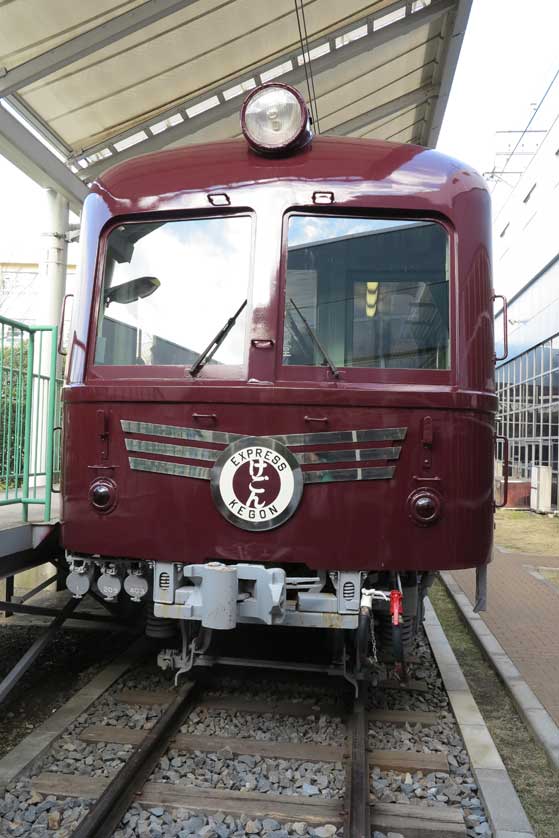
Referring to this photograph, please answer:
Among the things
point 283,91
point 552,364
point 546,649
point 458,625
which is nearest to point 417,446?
point 283,91

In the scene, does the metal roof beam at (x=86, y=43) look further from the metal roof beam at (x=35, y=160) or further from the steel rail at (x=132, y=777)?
the steel rail at (x=132, y=777)

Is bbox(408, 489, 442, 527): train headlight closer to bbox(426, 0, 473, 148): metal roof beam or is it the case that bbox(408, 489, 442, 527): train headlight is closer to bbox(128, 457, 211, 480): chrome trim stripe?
bbox(128, 457, 211, 480): chrome trim stripe

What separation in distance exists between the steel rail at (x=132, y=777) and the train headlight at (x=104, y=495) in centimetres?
121

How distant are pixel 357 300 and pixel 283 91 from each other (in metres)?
1.26

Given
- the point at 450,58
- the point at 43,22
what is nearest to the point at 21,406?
the point at 43,22

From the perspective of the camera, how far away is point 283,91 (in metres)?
4.43

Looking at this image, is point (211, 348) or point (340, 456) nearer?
point (340, 456)

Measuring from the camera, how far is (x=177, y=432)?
13.7 feet

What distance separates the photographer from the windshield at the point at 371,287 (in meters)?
4.31

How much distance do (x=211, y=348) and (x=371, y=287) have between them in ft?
3.10

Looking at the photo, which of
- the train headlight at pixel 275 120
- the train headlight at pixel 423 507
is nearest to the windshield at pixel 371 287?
the train headlight at pixel 275 120

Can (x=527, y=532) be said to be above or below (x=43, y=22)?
below

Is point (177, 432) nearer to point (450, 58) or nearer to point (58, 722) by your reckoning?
point (58, 722)

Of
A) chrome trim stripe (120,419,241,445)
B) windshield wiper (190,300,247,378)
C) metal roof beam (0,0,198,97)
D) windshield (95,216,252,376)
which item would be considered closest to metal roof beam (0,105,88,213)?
metal roof beam (0,0,198,97)
